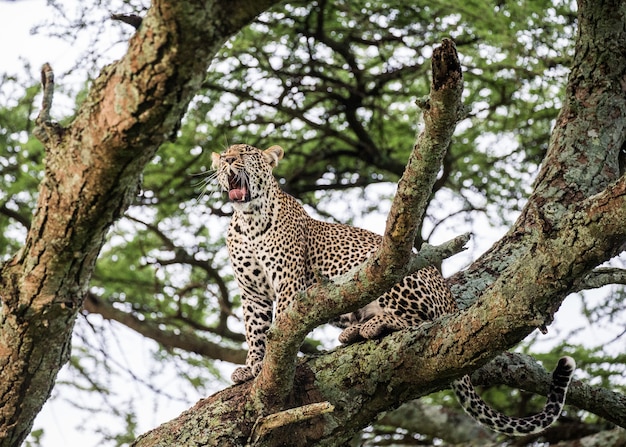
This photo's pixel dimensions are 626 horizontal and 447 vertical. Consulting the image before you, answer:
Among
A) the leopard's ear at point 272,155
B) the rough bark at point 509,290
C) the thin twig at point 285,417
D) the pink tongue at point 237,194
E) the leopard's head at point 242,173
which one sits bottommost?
the thin twig at point 285,417

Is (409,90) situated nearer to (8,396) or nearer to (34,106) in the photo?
(34,106)

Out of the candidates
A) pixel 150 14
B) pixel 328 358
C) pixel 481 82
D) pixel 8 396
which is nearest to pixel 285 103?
pixel 481 82

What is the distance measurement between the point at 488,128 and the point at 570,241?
7.09 meters

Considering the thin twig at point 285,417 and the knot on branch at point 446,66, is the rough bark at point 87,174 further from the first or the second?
the thin twig at point 285,417

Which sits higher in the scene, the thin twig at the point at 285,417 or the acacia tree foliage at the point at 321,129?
the acacia tree foliage at the point at 321,129

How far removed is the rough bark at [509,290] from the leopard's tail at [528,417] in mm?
518

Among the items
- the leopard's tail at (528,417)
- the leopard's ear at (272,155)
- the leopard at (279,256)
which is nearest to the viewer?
the leopard's tail at (528,417)

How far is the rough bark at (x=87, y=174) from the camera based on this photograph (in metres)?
3.73

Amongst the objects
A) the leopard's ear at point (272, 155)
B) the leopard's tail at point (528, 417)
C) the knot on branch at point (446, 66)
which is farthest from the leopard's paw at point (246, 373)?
the knot on branch at point (446, 66)

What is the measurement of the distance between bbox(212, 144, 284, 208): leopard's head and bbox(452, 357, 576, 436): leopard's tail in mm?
2246

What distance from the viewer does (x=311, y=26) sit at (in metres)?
10.7

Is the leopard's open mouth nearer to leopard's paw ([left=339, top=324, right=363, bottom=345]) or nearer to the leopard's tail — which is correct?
leopard's paw ([left=339, top=324, right=363, bottom=345])

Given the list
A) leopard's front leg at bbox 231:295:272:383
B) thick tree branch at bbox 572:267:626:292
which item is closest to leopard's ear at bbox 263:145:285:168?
leopard's front leg at bbox 231:295:272:383

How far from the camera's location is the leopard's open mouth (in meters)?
7.20
